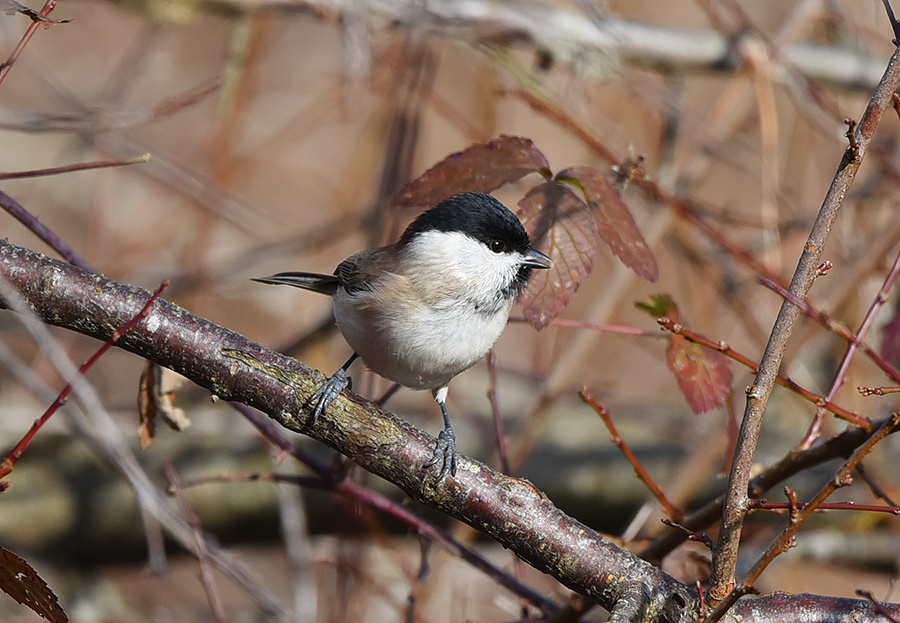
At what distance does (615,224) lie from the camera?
59.4 inches

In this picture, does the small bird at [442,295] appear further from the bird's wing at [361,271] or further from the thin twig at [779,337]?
the thin twig at [779,337]

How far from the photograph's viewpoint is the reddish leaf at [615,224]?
145cm

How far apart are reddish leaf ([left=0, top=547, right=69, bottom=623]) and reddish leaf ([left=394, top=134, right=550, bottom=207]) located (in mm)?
857

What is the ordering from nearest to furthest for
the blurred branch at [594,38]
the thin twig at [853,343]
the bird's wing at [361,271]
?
the thin twig at [853,343], the bird's wing at [361,271], the blurred branch at [594,38]

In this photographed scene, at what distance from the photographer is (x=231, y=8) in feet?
10.2

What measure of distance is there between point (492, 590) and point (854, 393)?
1842mm

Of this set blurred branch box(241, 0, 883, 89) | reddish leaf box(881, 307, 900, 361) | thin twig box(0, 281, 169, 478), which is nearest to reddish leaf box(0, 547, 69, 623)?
thin twig box(0, 281, 169, 478)

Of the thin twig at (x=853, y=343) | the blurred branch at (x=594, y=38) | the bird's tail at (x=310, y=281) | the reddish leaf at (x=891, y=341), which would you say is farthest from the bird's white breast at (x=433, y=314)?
the blurred branch at (x=594, y=38)

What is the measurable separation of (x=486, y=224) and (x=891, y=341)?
0.98m

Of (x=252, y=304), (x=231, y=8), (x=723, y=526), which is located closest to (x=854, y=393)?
(x=723, y=526)

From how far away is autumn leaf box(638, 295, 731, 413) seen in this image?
4.89 feet

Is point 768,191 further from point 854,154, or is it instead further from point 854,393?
point 854,154

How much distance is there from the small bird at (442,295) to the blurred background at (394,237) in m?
0.14

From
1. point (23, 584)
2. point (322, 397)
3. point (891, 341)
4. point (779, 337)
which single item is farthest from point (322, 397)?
point (891, 341)
